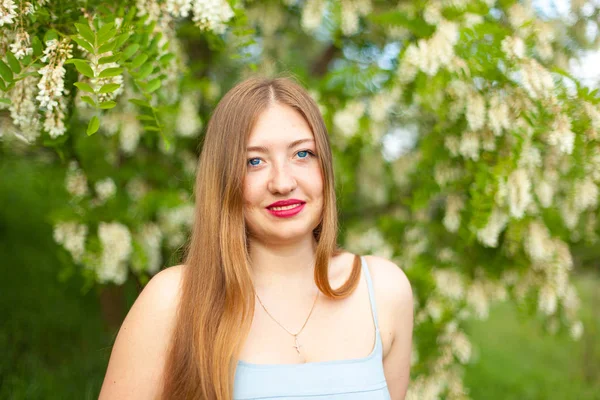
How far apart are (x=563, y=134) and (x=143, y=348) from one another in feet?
6.21

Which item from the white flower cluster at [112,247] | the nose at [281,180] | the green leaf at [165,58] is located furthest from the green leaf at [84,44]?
the white flower cluster at [112,247]

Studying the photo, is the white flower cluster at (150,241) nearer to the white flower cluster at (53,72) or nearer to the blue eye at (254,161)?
the white flower cluster at (53,72)

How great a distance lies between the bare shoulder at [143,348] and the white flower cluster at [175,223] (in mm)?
1500

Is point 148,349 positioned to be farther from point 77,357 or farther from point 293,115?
point 77,357

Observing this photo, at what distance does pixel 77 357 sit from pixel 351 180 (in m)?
2.21

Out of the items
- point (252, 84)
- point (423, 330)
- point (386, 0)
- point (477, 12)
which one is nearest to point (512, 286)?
point (423, 330)

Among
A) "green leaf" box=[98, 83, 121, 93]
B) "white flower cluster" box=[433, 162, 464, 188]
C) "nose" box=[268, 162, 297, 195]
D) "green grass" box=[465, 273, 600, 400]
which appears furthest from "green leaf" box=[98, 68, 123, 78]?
"green grass" box=[465, 273, 600, 400]

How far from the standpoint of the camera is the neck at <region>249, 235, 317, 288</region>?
1.97 metres

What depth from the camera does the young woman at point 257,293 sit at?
1.77m

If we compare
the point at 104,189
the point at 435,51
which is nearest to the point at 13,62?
the point at 104,189

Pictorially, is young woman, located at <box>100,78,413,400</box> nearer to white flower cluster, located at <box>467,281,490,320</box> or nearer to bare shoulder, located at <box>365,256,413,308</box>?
bare shoulder, located at <box>365,256,413,308</box>

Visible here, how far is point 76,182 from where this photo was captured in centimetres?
302

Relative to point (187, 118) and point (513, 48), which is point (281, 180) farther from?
point (187, 118)

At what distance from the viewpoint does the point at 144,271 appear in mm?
3533
